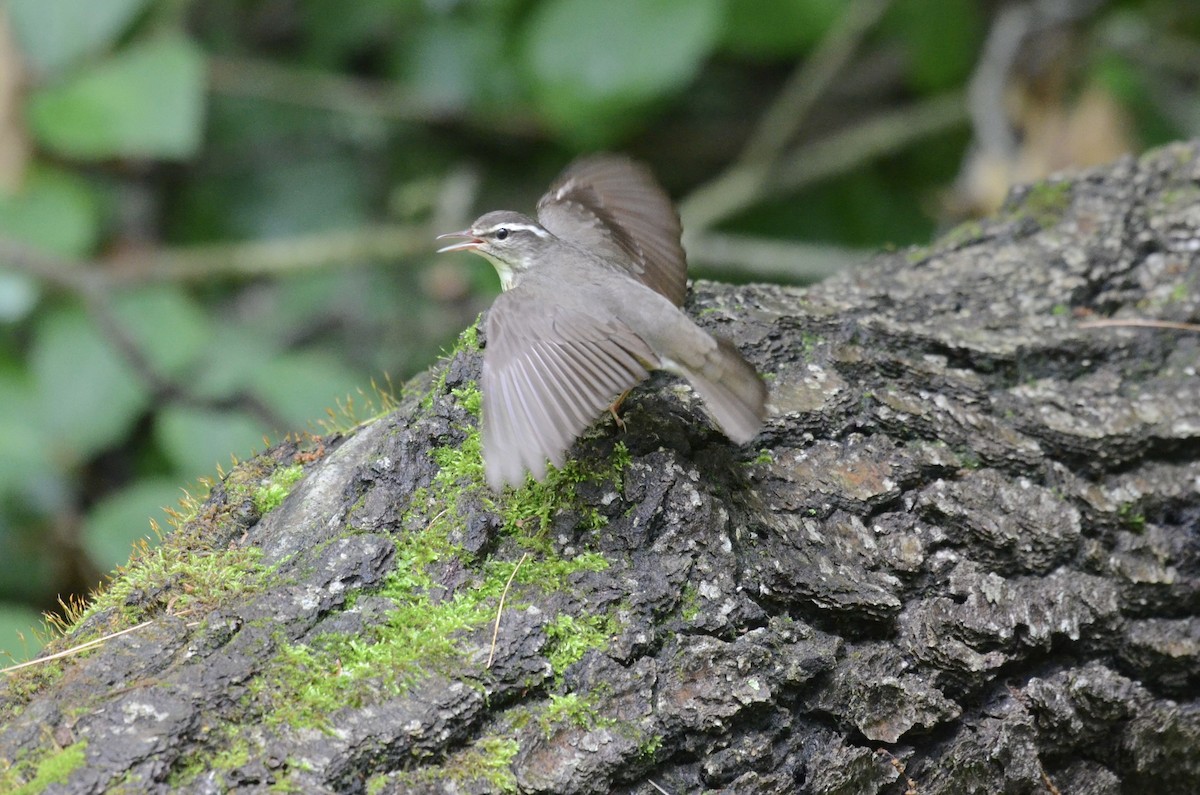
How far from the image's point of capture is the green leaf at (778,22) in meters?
6.96

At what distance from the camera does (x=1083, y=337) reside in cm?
385

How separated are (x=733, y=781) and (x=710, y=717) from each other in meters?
0.18

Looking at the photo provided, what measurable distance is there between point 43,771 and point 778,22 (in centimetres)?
618

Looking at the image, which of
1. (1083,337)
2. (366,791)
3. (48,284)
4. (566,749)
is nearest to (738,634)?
(566,749)

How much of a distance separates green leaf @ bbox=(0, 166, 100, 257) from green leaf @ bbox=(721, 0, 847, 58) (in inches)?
160

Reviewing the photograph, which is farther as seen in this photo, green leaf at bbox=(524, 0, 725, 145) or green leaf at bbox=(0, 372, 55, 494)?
green leaf at bbox=(524, 0, 725, 145)

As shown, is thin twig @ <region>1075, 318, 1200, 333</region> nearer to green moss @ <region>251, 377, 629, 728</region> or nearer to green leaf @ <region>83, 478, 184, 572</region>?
green moss @ <region>251, 377, 629, 728</region>

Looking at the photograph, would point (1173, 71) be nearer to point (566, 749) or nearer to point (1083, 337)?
point (1083, 337)

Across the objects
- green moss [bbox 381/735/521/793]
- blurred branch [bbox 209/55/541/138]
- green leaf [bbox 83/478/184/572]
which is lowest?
green leaf [bbox 83/478/184/572]

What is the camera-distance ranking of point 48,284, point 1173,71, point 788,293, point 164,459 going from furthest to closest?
point 1173,71 < point 164,459 < point 48,284 < point 788,293

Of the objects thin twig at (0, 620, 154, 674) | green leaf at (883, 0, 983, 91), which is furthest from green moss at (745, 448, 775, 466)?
green leaf at (883, 0, 983, 91)

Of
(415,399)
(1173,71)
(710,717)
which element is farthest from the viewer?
(1173,71)

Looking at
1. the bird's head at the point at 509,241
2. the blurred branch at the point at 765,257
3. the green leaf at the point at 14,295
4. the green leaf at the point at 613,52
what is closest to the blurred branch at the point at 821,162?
the blurred branch at the point at 765,257

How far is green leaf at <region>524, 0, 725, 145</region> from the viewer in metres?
6.02
